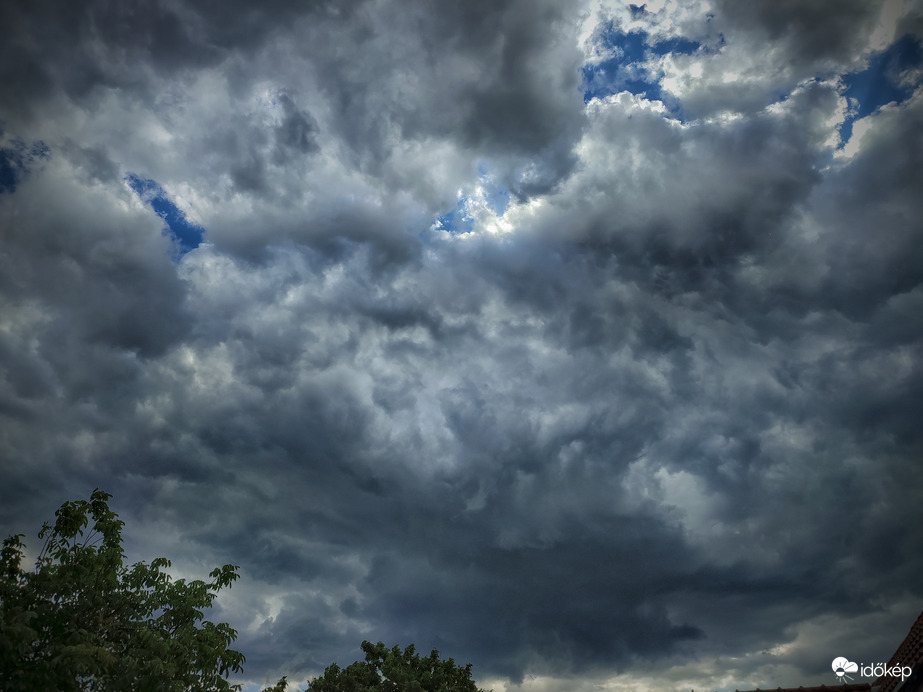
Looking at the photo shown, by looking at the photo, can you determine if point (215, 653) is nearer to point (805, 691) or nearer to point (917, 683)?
point (917, 683)

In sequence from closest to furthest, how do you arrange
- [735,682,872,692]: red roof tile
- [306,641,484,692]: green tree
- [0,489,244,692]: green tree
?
[0,489,244,692]: green tree, [735,682,872,692]: red roof tile, [306,641,484,692]: green tree

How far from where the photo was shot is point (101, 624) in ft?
65.4

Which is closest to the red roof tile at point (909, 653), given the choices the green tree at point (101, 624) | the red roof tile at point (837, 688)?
the red roof tile at point (837, 688)

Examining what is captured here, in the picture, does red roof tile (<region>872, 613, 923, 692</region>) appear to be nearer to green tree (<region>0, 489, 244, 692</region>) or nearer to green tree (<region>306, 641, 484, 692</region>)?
green tree (<region>0, 489, 244, 692</region>)

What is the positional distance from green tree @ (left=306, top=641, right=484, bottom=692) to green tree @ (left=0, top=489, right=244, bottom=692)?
28511 mm

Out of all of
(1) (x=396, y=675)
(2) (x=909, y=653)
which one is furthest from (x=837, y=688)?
(1) (x=396, y=675)

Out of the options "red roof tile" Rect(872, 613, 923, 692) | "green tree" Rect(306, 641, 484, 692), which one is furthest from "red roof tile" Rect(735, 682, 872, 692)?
"green tree" Rect(306, 641, 484, 692)

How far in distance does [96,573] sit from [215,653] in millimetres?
4916

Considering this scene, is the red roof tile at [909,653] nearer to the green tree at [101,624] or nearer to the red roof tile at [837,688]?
the red roof tile at [837,688]

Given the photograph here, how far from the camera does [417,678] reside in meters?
47.6

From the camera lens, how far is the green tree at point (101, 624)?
56.2 feet

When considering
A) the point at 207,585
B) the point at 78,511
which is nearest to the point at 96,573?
the point at 78,511

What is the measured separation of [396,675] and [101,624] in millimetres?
32069

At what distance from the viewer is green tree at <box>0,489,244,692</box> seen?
17.1 meters
